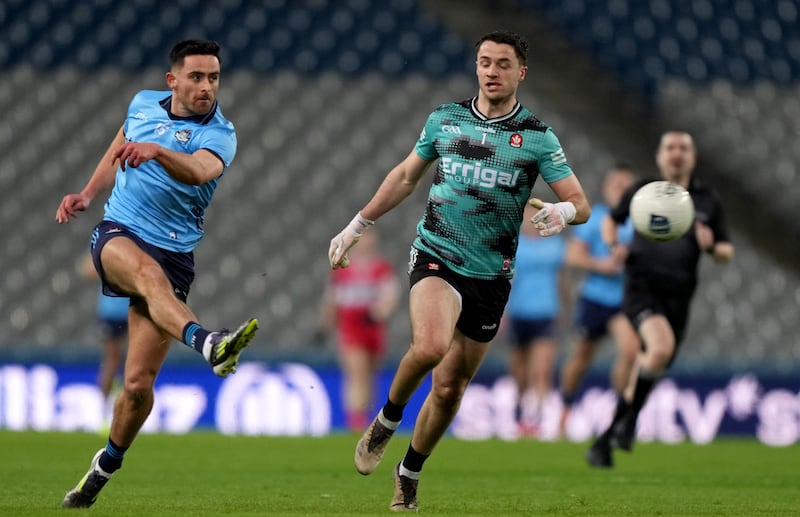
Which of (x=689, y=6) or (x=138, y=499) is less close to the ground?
(x=689, y=6)

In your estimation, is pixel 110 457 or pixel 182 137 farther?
pixel 182 137

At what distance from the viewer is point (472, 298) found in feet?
20.9

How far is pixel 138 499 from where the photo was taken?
6.78m

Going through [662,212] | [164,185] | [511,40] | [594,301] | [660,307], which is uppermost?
[511,40]

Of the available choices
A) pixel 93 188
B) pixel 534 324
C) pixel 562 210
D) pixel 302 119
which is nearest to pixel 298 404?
pixel 534 324

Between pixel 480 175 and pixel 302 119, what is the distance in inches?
438

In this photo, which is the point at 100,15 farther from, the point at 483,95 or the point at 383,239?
the point at 483,95

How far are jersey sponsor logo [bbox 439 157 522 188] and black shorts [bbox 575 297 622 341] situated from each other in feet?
21.8

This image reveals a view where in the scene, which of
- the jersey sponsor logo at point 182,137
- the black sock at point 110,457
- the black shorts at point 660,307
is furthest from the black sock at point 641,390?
the black sock at point 110,457

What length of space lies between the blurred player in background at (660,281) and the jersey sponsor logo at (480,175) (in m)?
3.45

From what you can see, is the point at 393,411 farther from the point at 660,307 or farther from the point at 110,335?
the point at 110,335

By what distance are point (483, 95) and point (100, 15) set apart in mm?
12677

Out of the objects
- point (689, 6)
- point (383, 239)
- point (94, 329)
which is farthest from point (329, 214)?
point (689, 6)

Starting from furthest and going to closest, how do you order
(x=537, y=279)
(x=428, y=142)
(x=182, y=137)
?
1. (x=537, y=279)
2. (x=428, y=142)
3. (x=182, y=137)
